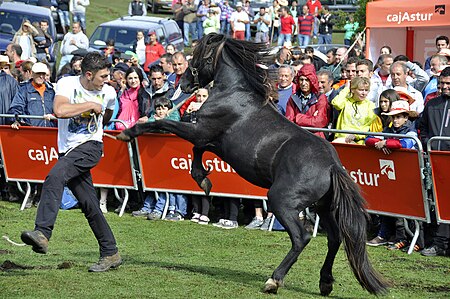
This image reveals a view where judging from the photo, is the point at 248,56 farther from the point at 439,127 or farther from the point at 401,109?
the point at 439,127

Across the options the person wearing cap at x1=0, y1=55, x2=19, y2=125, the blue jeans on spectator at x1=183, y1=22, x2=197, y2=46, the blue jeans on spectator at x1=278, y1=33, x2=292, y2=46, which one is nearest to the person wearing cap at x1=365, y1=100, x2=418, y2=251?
the person wearing cap at x1=0, y1=55, x2=19, y2=125

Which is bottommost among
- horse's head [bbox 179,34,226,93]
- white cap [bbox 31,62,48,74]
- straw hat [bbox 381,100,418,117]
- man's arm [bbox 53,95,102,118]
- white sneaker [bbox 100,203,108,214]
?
white sneaker [bbox 100,203,108,214]

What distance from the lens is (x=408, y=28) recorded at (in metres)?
18.9

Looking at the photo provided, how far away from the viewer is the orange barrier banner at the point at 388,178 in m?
10.4

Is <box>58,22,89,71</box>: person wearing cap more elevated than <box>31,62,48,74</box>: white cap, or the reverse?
<box>31,62,48,74</box>: white cap

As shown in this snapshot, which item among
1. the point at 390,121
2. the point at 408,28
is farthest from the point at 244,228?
the point at 408,28

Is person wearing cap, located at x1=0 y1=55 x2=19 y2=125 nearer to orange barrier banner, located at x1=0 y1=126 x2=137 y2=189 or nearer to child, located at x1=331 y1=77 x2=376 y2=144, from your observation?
orange barrier banner, located at x1=0 y1=126 x2=137 y2=189

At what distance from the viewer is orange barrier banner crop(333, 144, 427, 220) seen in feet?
34.1

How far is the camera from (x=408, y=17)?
17562mm

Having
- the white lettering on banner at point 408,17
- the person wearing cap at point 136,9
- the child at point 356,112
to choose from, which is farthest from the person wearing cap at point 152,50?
the child at point 356,112

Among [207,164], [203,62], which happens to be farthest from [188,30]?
[203,62]

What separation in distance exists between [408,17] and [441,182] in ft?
26.6

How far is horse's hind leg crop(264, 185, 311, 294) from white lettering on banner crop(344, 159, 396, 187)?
9.32 feet

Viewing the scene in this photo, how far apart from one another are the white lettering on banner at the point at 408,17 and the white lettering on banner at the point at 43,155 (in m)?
7.97
